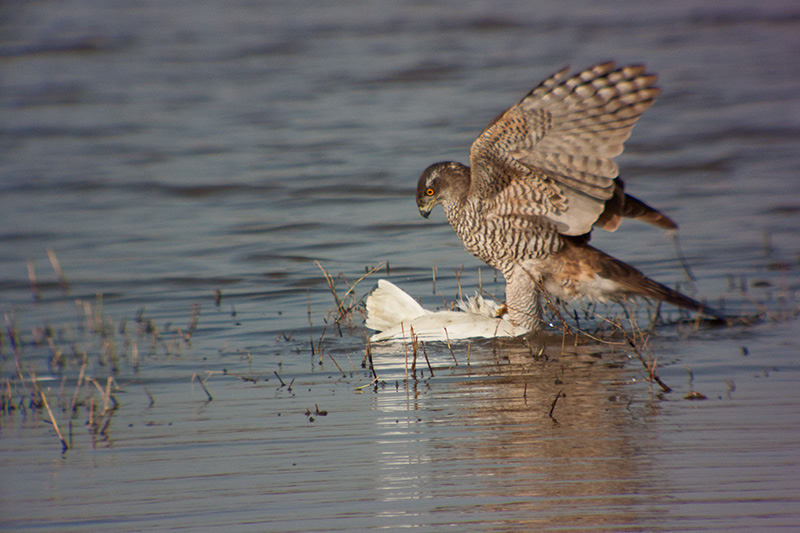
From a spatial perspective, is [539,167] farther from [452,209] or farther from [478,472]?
[478,472]

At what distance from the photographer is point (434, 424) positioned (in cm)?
418

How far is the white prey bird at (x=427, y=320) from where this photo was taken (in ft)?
19.1

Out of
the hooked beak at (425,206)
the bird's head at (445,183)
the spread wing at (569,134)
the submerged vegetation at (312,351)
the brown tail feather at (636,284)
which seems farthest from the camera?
the hooked beak at (425,206)

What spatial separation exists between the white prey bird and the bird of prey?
156 millimetres

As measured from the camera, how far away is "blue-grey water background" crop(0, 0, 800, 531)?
3.48m

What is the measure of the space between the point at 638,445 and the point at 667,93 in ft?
41.9

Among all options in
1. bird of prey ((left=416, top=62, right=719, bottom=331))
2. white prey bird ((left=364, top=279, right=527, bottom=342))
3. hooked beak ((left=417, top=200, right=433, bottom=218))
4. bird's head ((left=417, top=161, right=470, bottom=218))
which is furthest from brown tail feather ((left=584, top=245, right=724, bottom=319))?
hooked beak ((left=417, top=200, right=433, bottom=218))

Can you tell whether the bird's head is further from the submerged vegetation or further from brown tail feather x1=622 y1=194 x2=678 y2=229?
brown tail feather x1=622 y1=194 x2=678 y2=229

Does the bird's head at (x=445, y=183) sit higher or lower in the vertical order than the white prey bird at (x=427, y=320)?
higher

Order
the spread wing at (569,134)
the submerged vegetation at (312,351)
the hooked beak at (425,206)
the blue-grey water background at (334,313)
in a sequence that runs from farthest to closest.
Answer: the hooked beak at (425,206) < the spread wing at (569,134) < the submerged vegetation at (312,351) < the blue-grey water background at (334,313)

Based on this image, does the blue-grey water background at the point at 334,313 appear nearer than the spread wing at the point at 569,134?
Yes

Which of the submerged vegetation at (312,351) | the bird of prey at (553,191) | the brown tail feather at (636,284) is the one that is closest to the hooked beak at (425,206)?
the bird of prey at (553,191)

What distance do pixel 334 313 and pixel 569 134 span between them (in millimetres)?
2031

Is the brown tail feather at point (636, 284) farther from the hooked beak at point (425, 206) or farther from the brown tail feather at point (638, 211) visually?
the hooked beak at point (425, 206)
